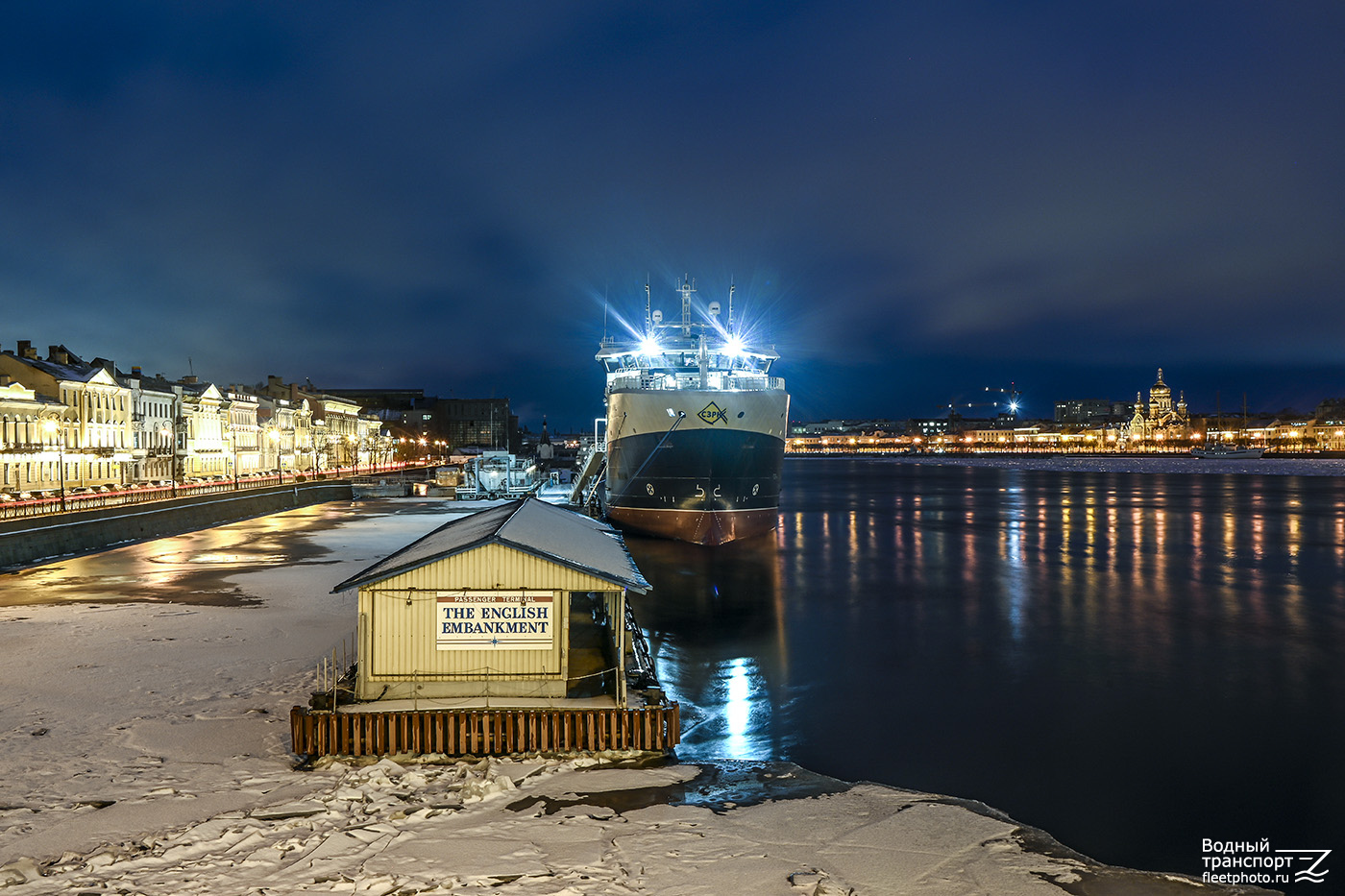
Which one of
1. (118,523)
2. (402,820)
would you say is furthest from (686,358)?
(402,820)

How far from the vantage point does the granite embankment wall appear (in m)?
30.8

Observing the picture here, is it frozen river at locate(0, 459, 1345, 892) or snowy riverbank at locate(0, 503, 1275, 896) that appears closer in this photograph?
snowy riverbank at locate(0, 503, 1275, 896)

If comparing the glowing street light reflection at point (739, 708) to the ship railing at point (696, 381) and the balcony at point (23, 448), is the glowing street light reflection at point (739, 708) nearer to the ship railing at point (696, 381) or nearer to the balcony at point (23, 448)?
the ship railing at point (696, 381)

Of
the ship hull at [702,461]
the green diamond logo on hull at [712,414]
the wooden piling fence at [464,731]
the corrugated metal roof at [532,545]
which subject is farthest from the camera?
the ship hull at [702,461]

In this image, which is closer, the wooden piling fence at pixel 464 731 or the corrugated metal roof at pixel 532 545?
the wooden piling fence at pixel 464 731

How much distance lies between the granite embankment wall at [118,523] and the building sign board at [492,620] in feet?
85.0

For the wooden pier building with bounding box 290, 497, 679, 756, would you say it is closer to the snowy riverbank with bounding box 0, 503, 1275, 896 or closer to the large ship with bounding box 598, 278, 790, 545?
the snowy riverbank with bounding box 0, 503, 1275, 896

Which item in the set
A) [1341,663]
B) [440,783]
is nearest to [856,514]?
[1341,663]

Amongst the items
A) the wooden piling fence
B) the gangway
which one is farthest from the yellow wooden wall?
the gangway

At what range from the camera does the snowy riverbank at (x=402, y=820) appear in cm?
894

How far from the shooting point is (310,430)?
337ft

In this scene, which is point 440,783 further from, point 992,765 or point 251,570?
point 251,570

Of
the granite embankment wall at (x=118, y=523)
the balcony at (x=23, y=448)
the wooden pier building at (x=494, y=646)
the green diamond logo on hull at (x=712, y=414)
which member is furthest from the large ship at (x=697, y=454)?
the balcony at (x=23, y=448)

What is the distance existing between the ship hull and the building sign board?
84.8 feet
